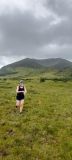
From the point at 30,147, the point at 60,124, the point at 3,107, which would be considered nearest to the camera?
the point at 30,147

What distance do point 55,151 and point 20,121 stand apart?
8490 millimetres

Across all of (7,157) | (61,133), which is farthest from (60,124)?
(7,157)

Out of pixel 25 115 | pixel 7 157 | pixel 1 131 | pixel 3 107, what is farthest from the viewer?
pixel 3 107

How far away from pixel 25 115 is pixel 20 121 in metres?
3.00

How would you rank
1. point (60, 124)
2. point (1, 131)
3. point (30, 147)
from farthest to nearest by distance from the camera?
point (60, 124), point (1, 131), point (30, 147)

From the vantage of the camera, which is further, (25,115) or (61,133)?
(25,115)

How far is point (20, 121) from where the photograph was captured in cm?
2852

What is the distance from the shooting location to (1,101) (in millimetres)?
42000

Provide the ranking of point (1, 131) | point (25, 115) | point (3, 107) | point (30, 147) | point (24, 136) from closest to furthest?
point (30, 147) → point (24, 136) → point (1, 131) → point (25, 115) → point (3, 107)

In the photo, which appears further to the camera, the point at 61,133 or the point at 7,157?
the point at 61,133

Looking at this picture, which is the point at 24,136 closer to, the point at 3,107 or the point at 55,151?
the point at 55,151

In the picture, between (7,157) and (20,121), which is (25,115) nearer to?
(20,121)

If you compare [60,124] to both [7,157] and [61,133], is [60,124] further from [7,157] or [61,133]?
[7,157]

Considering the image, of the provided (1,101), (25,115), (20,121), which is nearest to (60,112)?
(25,115)
